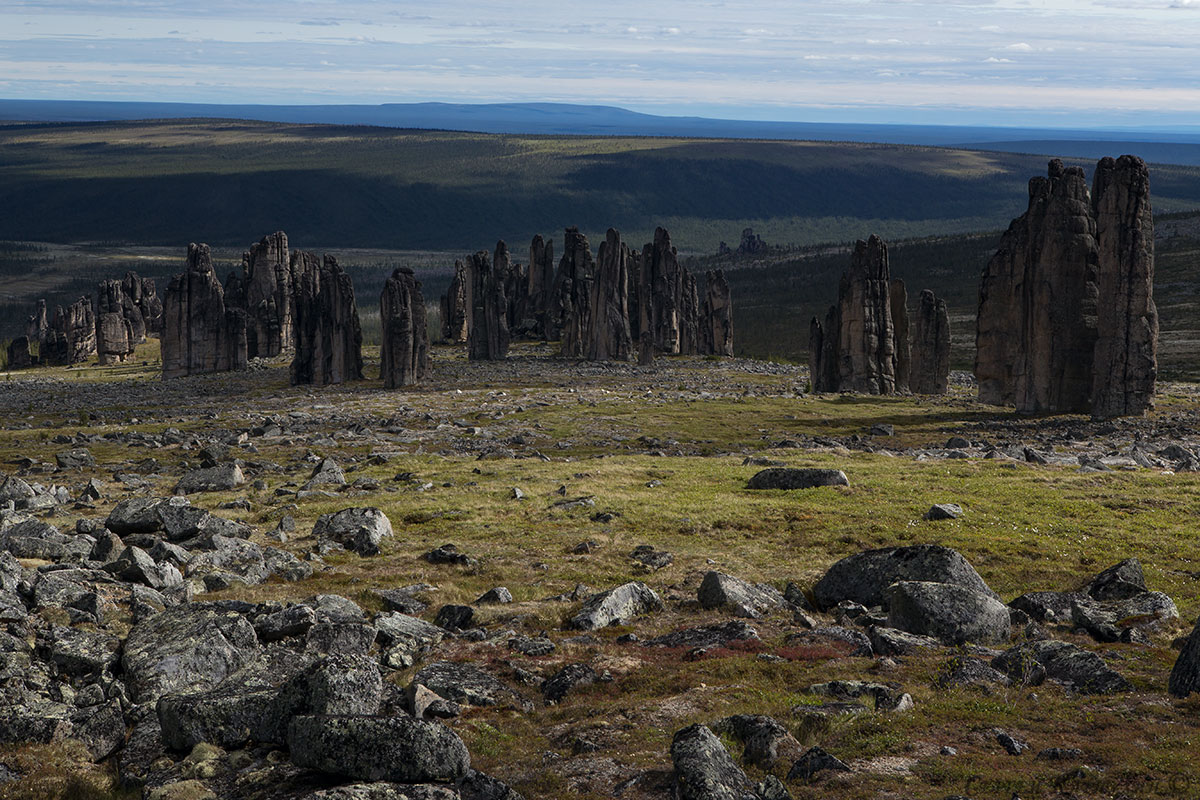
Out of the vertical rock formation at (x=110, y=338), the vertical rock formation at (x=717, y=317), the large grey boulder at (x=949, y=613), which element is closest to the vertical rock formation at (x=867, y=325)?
the vertical rock formation at (x=717, y=317)

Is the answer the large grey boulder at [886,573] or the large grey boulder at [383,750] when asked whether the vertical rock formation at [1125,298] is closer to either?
the large grey boulder at [886,573]

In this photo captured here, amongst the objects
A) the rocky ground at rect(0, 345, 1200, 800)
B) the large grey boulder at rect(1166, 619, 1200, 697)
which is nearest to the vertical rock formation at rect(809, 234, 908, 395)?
the rocky ground at rect(0, 345, 1200, 800)

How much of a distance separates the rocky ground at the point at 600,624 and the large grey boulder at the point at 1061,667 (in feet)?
0.19

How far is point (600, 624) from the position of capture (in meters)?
21.2

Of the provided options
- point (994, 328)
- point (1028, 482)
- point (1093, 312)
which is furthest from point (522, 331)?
point (1028, 482)

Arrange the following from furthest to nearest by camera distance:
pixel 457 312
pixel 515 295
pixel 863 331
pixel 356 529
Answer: pixel 515 295 < pixel 457 312 < pixel 863 331 < pixel 356 529

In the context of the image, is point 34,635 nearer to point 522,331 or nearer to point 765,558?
point 765,558

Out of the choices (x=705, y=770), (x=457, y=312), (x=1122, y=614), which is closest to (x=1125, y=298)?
(x=1122, y=614)

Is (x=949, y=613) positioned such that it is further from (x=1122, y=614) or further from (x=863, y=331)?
(x=863, y=331)

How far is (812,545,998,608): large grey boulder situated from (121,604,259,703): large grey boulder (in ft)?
38.1

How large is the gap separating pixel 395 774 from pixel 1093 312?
48.6 meters

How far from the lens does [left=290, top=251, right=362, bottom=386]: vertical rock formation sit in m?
76.3

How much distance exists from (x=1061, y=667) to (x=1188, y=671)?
1.84 meters

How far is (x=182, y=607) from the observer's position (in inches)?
758
